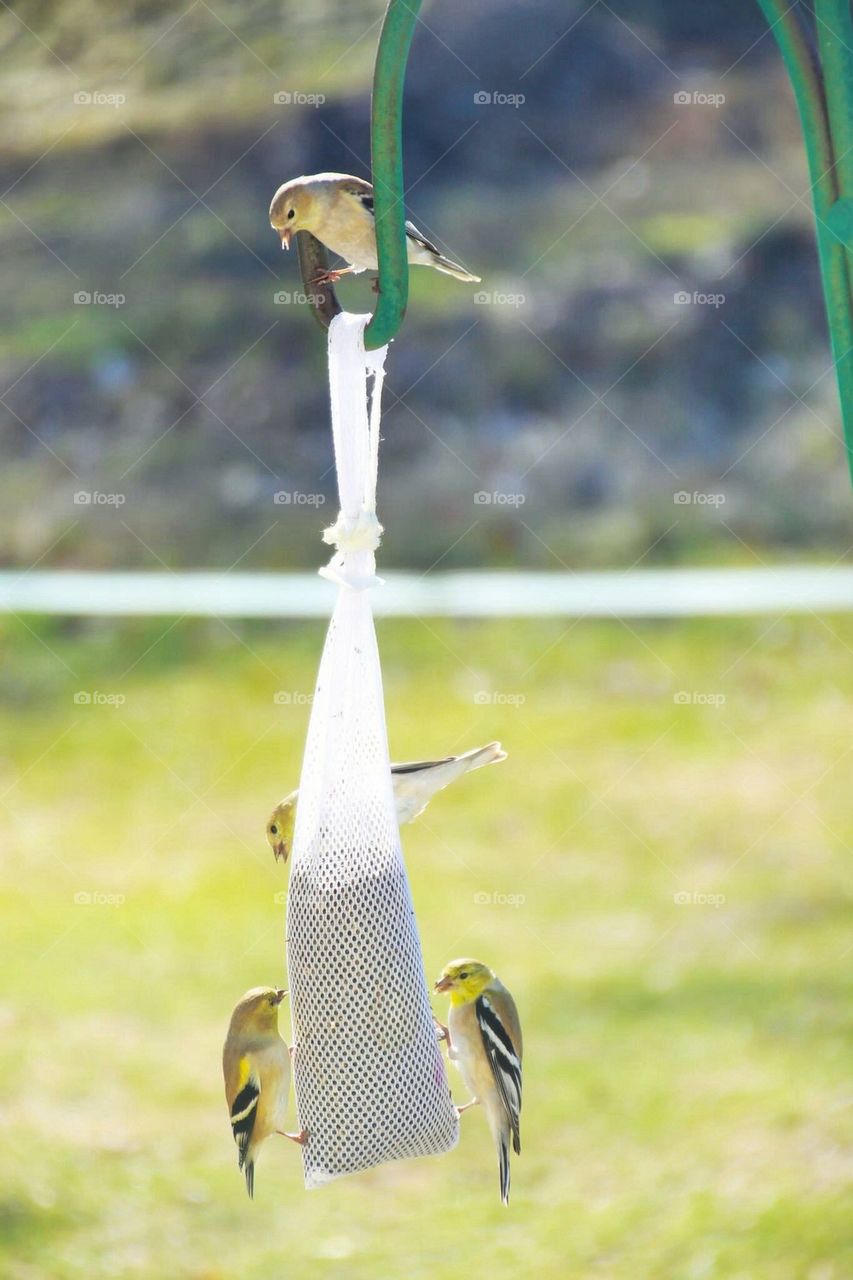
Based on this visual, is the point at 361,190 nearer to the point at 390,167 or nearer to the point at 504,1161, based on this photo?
the point at 390,167

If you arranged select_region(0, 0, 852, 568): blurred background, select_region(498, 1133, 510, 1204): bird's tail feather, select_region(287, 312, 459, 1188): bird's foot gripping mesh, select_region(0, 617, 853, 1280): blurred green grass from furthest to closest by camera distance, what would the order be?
select_region(0, 0, 852, 568): blurred background
select_region(0, 617, 853, 1280): blurred green grass
select_region(498, 1133, 510, 1204): bird's tail feather
select_region(287, 312, 459, 1188): bird's foot gripping mesh

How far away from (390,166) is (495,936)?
12.3 ft

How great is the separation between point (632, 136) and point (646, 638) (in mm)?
3251

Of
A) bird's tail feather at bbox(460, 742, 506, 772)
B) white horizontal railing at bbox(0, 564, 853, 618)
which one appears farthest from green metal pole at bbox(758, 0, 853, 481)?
white horizontal railing at bbox(0, 564, 853, 618)

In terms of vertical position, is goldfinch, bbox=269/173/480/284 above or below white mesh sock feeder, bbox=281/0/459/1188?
above

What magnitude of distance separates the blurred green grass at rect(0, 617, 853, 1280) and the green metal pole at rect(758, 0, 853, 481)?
227cm

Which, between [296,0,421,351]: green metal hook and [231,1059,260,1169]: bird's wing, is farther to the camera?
[231,1059,260,1169]: bird's wing

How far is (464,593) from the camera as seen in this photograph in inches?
267

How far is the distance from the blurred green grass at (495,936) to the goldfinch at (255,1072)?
168 cm

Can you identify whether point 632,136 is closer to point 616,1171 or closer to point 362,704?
point 616,1171

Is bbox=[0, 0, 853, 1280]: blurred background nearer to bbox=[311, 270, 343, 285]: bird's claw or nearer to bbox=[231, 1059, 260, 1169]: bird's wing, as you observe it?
bbox=[231, 1059, 260, 1169]: bird's wing

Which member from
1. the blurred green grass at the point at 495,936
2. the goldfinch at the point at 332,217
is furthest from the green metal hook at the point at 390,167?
the blurred green grass at the point at 495,936

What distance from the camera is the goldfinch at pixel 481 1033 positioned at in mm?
2252

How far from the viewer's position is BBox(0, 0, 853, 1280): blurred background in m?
3.92
